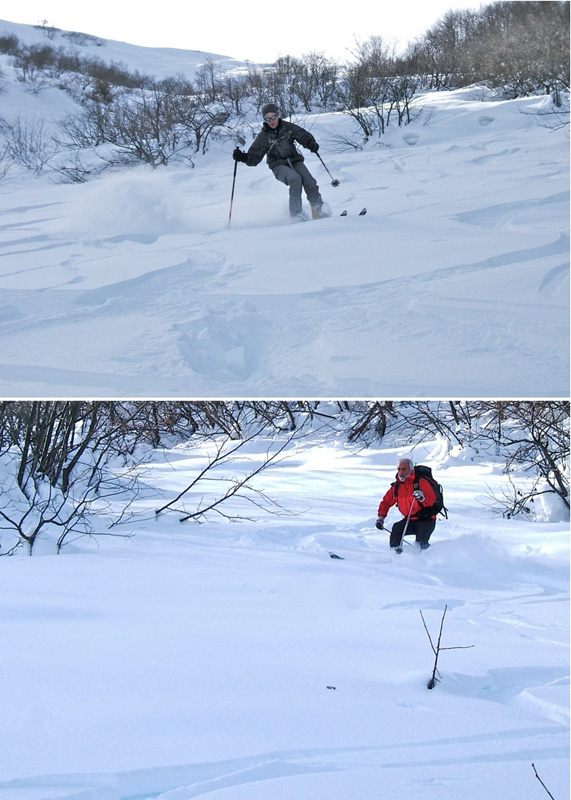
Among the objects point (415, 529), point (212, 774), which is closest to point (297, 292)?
point (415, 529)

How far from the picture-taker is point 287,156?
303 inches

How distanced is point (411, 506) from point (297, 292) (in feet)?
7.44

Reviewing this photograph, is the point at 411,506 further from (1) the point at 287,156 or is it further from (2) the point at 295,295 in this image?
(1) the point at 287,156

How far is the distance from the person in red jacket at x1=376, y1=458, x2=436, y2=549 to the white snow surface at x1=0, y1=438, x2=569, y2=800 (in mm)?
1318

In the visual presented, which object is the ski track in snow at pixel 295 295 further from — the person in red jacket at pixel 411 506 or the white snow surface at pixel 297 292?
the person in red jacket at pixel 411 506

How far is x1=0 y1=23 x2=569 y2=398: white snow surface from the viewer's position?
13.7ft

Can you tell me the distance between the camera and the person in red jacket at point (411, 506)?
20.3 feet

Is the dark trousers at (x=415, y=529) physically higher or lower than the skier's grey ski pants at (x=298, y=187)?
lower

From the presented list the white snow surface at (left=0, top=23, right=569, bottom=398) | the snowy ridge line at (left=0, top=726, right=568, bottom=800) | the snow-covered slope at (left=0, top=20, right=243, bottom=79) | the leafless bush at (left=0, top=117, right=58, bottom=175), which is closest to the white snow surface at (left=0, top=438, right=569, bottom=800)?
the snowy ridge line at (left=0, top=726, right=568, bottom=800)

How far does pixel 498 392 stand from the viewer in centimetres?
396

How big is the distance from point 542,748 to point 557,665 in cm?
75

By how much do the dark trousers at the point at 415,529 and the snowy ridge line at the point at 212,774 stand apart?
4.11m

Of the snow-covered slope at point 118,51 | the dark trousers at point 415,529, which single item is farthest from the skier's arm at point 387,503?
the snow-covered slope at point 118,51

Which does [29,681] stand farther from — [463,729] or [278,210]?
[278,210]
